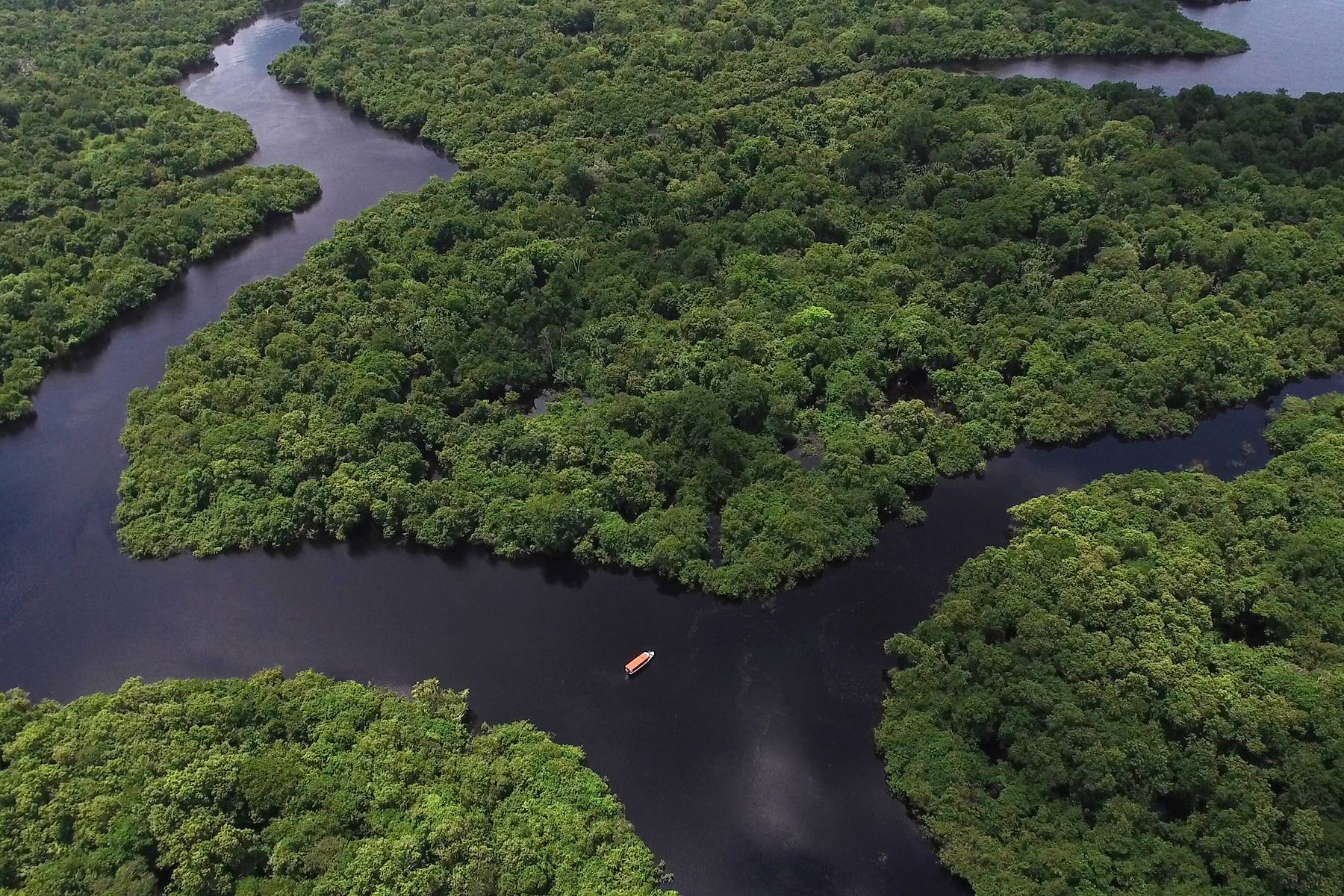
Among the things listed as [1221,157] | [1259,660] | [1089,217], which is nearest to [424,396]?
[1259,660]

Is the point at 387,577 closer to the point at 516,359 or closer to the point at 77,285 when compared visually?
the point at 516,359

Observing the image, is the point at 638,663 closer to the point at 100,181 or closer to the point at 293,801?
the point at 293,801

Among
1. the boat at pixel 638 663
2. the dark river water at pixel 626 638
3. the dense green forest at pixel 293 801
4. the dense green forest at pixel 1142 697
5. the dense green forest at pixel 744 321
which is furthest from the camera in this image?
the dense green forest at pixel 744 321

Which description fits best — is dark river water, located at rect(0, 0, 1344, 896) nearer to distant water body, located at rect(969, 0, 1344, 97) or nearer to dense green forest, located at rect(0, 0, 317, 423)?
dense green forest, located at rect(0, 0, 317, 423)

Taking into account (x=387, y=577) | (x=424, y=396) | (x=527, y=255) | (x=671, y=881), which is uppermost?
(x=527, y=255)

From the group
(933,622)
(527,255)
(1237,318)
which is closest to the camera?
(933,622)

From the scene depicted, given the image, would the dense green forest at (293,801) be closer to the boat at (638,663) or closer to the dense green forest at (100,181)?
the boat at (638,663)

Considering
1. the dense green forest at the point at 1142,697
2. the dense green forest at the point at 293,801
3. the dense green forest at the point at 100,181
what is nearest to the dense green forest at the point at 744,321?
the dense green forest at the point at 1142,697

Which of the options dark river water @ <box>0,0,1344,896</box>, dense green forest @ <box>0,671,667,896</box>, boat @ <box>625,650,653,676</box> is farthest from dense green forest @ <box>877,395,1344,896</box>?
dense green forest @ <box>0,671,667,896</box>
